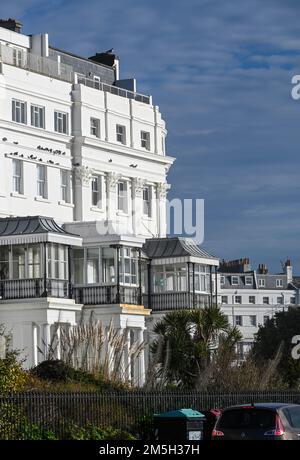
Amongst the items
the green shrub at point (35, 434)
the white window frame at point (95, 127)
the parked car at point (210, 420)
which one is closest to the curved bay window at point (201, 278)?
the white window frame at point (95, 127)

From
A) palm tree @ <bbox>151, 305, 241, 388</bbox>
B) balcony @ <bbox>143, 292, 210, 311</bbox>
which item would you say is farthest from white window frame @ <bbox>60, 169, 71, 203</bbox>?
palm tree @ <bbox>151, 305, 241, 388</bbox>

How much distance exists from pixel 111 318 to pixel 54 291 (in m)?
3.70

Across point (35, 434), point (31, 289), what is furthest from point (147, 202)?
point (35, 434)

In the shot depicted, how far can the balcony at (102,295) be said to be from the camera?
70688 millimetres

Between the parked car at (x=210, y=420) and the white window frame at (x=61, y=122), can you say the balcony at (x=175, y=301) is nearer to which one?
the white window frame at (x=61, y=122)

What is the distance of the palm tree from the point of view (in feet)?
190

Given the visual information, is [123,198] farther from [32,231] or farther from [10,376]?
[10,376]

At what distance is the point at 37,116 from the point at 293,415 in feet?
140

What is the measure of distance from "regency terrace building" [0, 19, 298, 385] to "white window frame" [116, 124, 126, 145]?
0.18 metres

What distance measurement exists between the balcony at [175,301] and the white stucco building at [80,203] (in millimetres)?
75

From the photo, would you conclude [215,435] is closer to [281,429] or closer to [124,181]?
[281,429]

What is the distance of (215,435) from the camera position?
3653cm

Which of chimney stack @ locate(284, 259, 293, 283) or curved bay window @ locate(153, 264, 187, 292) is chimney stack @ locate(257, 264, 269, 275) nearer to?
chimney stack @ locate(284, 259, 293, 283)
